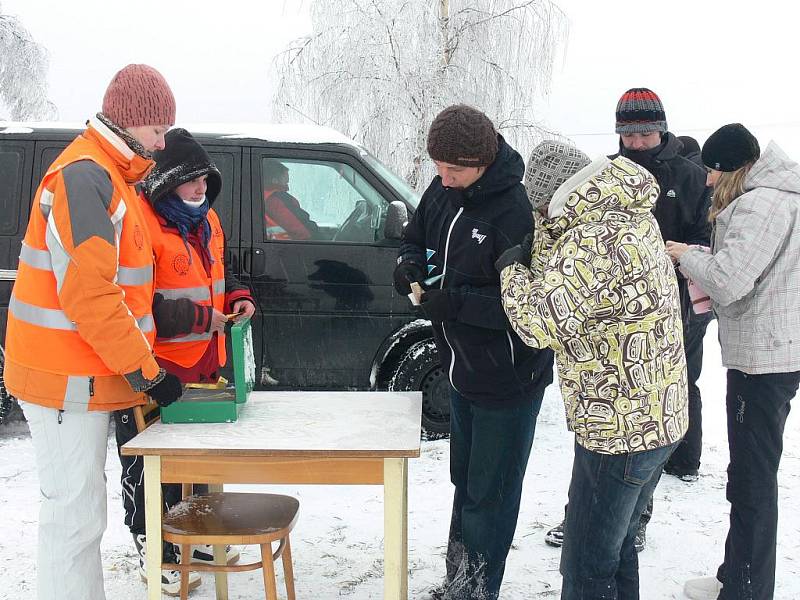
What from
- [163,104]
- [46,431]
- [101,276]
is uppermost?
[163,104]

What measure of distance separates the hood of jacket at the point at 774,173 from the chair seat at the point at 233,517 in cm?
202

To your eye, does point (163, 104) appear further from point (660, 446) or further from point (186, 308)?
point (660, 446)

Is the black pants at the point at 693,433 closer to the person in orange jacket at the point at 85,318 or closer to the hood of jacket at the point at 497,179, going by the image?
the hood of jacket at the point at 497,179

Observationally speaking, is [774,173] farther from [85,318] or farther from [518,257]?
[85,318]

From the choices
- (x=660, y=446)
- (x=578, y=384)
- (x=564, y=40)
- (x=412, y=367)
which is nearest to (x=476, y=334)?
(x=578, y=384)

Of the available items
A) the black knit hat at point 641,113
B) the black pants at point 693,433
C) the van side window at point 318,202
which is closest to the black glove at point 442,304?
the black knit hat at point 641,113

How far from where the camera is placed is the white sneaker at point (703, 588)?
3.23 metres

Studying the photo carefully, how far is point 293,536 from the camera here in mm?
3844

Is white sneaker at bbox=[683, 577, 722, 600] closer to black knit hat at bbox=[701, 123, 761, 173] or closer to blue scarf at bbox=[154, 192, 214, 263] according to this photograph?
black knit hat at bbox=[701, 123, 761, 173]

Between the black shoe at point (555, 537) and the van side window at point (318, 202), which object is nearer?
the black shoe at point (555, 537)

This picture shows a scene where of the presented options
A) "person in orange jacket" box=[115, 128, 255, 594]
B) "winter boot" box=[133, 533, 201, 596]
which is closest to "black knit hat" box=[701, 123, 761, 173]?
"person in orange jacket" box=[115, 128, 255, 594]

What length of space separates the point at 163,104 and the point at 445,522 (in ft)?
8.01

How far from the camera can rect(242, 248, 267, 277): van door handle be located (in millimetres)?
4922

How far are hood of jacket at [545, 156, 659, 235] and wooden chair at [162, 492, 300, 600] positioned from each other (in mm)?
1371
